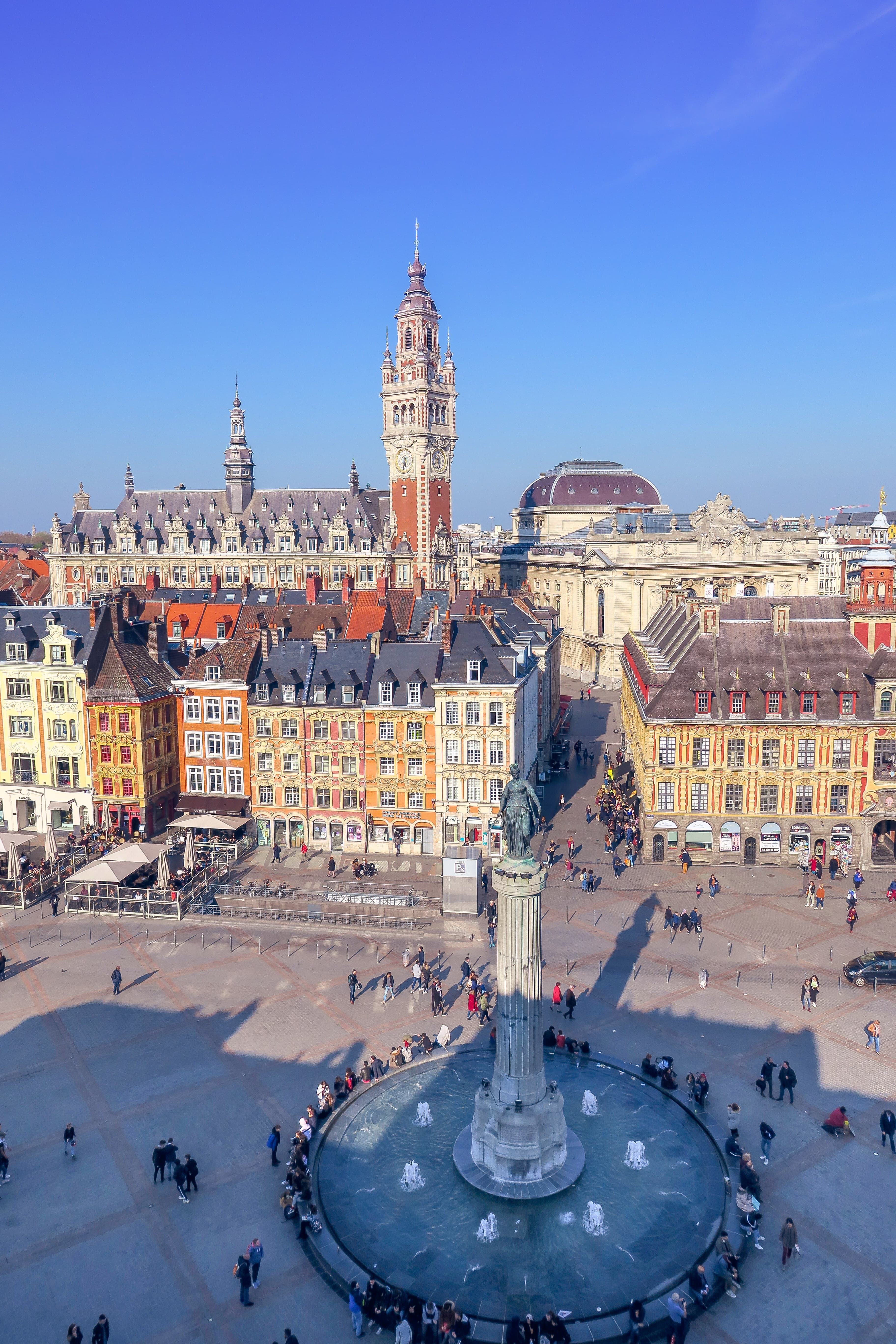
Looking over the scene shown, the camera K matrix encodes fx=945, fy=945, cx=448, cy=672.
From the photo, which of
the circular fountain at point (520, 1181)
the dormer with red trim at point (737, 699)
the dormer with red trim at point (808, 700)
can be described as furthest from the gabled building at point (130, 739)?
the dormer with red trim at point (808, 700)

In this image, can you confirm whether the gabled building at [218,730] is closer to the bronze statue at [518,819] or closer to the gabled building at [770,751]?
the gabled building at [770,751]

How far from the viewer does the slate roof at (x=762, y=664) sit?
54.9 meters

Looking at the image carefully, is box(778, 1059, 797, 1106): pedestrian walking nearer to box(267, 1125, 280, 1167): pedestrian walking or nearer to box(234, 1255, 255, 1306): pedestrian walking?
box(267, 1125, 280, 1167): pedestrian walking

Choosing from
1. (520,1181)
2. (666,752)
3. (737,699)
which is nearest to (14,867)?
(520,1181)

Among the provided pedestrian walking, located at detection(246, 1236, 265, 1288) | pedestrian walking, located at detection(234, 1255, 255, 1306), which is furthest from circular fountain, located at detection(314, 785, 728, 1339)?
pedestrian walking, located at detection(234, 1255, 255, 1306)

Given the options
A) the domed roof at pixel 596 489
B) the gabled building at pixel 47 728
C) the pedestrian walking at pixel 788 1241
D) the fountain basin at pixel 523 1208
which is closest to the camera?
the fountain basin at pixel 523 1208

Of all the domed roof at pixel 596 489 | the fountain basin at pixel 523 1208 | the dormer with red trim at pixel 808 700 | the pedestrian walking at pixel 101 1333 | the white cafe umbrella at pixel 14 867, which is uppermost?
the domed roof at pixel 596 489

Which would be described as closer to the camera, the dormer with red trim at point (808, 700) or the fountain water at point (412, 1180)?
the fountain water at point (412, 1180)

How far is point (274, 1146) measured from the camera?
95.5 feet

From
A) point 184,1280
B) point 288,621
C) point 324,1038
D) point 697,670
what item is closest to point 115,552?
point 288,621

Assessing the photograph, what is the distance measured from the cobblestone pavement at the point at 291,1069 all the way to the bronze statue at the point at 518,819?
12.3 meters

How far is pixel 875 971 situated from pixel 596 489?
146014mm

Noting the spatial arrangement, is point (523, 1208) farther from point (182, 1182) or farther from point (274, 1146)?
A: point (182, 1182)

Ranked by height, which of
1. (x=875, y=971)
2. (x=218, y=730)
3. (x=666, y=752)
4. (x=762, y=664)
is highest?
(x=762, y=664)
